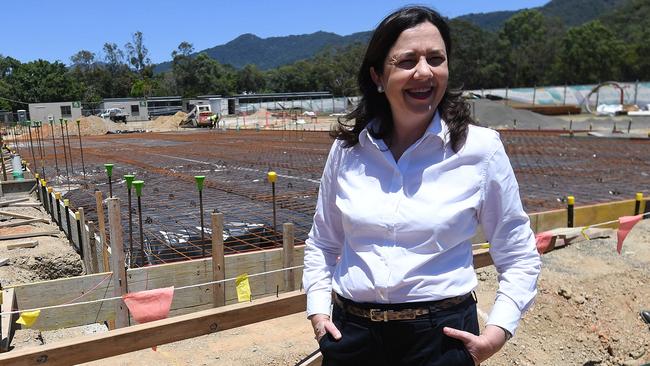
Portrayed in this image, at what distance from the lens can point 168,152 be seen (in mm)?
17672

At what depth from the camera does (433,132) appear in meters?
1.42

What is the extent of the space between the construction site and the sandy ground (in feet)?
0.05

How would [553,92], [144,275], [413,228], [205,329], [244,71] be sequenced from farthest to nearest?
[244,71]
[553,92]
[144,275]
[205,329]
[413,228]

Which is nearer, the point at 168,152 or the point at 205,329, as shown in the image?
the point at 205,329

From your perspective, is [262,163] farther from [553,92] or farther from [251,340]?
[553,92]

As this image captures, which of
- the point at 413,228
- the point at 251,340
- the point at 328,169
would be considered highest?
the point at 328,169

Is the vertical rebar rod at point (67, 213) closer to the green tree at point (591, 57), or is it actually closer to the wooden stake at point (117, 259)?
the wooden stake at point (117, 259)

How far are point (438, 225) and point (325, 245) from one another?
0.43m

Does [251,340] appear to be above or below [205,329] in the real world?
below

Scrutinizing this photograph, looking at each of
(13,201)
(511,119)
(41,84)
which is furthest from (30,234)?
(41,84)

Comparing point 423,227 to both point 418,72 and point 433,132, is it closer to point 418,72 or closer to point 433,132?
point 433,132

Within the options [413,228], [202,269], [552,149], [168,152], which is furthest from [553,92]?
[413,228]

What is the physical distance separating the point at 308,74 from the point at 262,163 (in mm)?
67926

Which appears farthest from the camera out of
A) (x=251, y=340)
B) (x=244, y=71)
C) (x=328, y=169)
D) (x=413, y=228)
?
(x=244, y=71)
